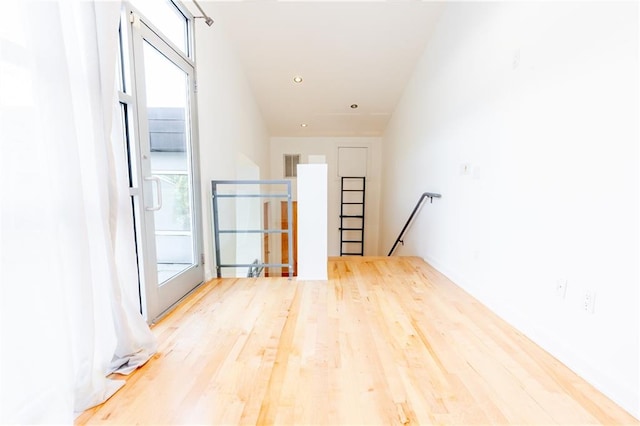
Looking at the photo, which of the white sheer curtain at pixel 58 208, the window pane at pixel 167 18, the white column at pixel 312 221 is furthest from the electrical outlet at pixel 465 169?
the window pane at pixel 167 18

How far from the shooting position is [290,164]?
6742 millimetres

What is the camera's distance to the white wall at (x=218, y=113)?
2568mm

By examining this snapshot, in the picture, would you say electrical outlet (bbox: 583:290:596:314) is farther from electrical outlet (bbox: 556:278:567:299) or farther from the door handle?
the door handle

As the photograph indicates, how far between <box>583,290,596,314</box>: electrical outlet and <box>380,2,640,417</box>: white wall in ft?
0.07

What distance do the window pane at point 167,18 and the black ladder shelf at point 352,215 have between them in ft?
15.5

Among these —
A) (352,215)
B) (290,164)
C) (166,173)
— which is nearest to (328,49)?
(166,173)

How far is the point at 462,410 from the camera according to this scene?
1.12 m

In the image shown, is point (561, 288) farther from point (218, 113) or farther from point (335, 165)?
point (335, 165)

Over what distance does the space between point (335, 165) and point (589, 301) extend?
220 inches

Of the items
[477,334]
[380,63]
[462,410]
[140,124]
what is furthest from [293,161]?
[462,410]

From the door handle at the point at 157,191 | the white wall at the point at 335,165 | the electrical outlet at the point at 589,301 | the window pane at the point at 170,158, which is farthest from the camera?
the white wall at the point at 335,165

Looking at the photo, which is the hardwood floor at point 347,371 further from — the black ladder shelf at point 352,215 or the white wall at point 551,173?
the black ladder shelf at point 352,215

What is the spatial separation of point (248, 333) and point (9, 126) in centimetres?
146

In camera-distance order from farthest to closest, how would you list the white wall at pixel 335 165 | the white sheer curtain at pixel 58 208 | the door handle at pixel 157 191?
1. the white wall at pixel 335 165
2. the door handle at pixel 157 191
3. the white sheer curtain at pixel 58 208
